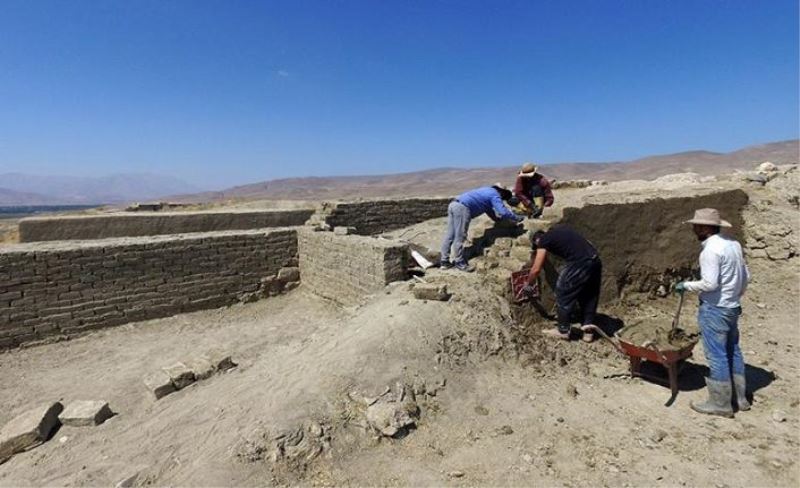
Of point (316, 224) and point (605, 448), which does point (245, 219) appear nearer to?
point (316, 224)

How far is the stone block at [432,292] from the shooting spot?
5508 millimetres

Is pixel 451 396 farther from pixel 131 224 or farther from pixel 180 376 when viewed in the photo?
pixel 131 224

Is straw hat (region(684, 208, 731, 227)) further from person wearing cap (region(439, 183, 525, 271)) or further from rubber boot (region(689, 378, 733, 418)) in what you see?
person wearing cap (region(439, 183, 525, 271))

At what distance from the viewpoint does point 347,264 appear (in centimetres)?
760

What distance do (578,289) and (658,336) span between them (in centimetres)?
95

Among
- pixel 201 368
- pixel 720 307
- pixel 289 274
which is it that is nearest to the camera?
pixel 720 307

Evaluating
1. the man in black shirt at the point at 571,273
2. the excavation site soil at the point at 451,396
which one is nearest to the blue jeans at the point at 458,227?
the excavation site soil at the point at 451,396

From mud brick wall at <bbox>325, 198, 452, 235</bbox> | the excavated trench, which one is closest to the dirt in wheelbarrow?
the excavated trench

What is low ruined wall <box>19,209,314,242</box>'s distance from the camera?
9.23 meters

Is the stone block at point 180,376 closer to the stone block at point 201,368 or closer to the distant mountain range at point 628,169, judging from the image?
the stone block at point 201,368

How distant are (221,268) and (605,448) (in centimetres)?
673

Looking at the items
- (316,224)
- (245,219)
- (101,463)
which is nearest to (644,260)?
(316,224)

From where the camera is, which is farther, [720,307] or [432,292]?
[432,292]

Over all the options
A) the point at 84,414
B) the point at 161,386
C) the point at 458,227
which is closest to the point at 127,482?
the point at 84,414
